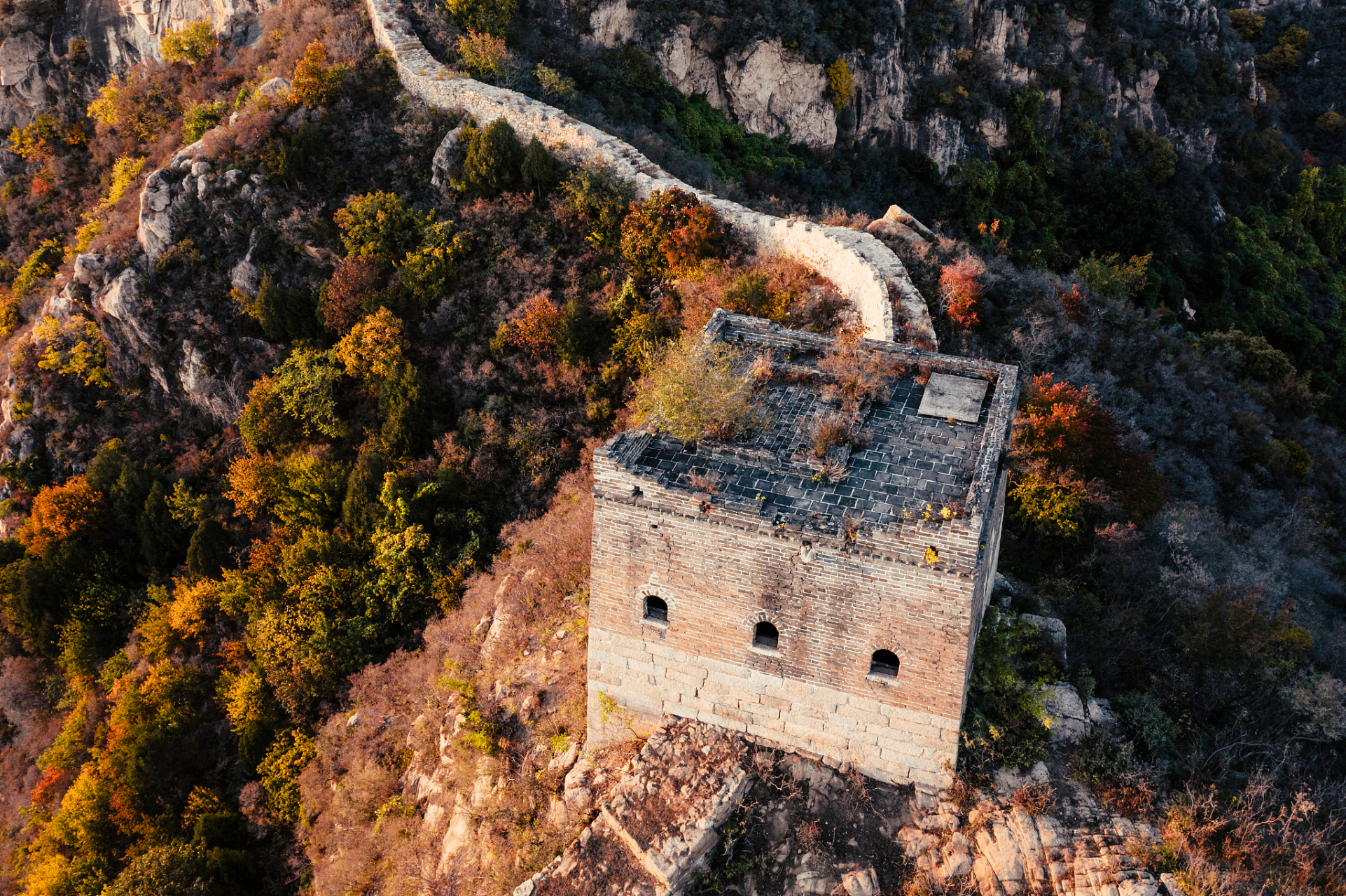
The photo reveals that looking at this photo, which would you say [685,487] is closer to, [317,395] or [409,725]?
[409,725]

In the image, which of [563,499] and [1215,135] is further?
[1215,135]

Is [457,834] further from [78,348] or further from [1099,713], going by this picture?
[78,348]

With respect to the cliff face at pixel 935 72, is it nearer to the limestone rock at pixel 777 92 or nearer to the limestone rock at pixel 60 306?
the limestone rock at pixel 777 92

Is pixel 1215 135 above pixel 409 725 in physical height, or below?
above

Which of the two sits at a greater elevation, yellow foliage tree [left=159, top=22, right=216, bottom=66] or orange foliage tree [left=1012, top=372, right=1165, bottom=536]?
yellow foliage tree [left=159, top=22, right=216, bottom=66]

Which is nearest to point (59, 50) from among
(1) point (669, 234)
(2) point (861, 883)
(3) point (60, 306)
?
(3) point (60, 306)

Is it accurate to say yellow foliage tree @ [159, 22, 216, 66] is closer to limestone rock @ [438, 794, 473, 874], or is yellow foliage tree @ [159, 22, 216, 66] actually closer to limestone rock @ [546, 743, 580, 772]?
limestone rock @ [438, 794, 473, 874]

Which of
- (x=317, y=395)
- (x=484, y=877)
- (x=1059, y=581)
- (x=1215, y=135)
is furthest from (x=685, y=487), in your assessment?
(x=1215, y=135)

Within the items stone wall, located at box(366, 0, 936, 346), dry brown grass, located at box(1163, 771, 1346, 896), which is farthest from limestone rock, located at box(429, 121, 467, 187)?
dry brown grass, located at box(1163, 771, 1346, 896)
